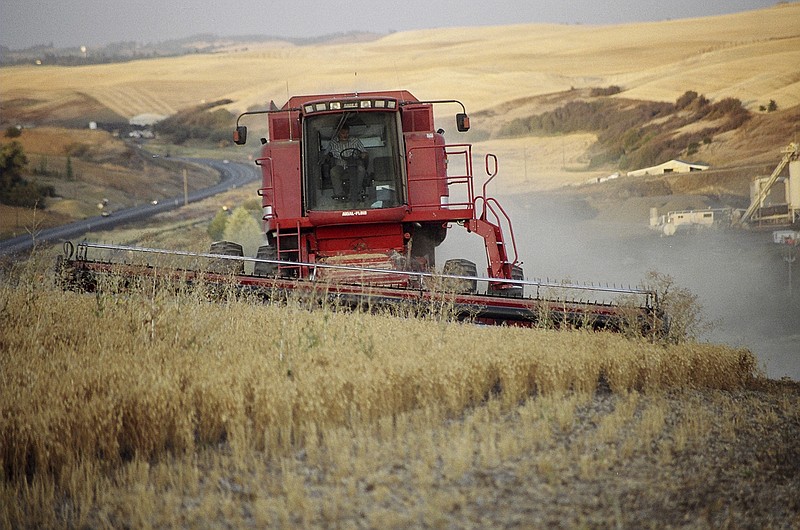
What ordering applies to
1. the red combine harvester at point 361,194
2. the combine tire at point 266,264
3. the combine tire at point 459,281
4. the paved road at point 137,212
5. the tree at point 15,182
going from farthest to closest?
the tree at point 15,182
the paved road at point 137,212
the combine tire at point 266,264
the red combine harvester at point 361,194
the combine tire at point 459,281

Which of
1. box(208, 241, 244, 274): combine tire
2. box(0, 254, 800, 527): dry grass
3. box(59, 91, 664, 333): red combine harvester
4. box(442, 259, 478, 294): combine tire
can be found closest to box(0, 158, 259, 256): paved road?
box(208, 241, 244, 274): combine tire

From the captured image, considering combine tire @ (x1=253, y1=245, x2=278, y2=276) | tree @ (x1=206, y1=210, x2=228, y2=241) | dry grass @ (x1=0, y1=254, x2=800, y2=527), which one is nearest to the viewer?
dry grass @ (x1=0, y1=254, x2=800, y2=527)

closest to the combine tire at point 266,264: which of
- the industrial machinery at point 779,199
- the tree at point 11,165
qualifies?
the industrial machinery at point 779,199

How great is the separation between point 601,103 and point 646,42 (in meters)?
2.40

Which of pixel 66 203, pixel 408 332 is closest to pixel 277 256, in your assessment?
pixel 408 332

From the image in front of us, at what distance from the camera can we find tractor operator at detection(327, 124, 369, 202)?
45.3ft

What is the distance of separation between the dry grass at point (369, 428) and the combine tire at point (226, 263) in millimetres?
3343

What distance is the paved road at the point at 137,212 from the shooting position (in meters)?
28.9

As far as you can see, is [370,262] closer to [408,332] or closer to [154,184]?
[408,332]

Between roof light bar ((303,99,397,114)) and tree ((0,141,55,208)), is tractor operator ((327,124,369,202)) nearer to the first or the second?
roof light bar ((303,99,397,114))

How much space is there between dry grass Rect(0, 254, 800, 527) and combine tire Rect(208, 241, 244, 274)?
334cm

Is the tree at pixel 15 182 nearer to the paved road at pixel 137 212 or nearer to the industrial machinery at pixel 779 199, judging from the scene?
the paved road at pixel 137 212

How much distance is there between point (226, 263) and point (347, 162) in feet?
6.70

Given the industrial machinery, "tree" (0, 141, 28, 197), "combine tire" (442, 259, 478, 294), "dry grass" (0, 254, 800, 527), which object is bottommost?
"dry grass" (0, 254, 800, 527)
